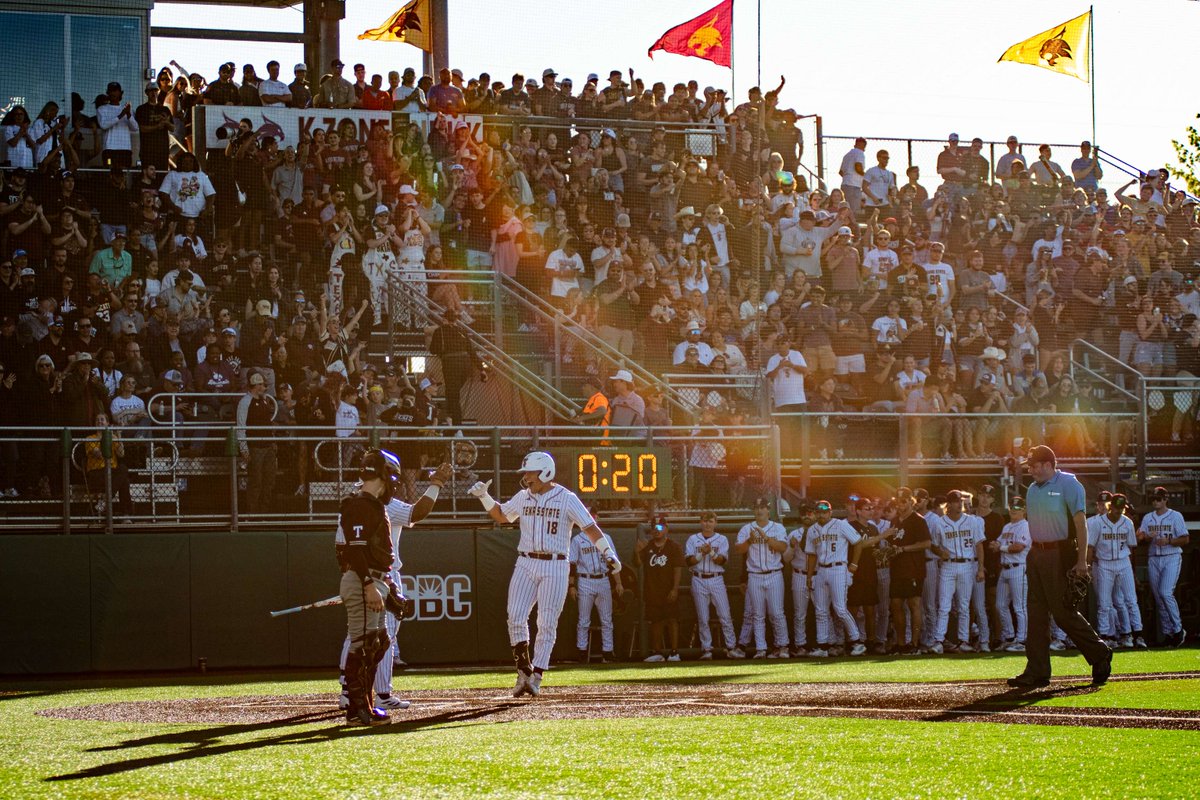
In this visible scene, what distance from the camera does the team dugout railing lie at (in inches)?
727

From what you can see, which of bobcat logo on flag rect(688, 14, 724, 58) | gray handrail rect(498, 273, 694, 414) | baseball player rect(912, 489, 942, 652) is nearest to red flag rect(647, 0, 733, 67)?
bobcat logo on flag rect(688, 14, 724, 58)

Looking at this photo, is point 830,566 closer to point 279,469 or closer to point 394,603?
point 279,469

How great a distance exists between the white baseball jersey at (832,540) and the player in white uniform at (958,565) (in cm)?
117

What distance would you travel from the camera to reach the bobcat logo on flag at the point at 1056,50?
30.3 meters

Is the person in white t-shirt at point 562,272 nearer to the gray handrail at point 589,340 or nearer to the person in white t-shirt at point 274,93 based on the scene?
the gray handrail at point 589,340

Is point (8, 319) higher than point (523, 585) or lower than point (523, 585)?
higher

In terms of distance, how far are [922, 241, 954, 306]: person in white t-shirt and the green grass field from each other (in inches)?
558

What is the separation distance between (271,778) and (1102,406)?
18.5 metres

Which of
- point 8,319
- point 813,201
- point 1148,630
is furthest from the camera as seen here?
point 813,201

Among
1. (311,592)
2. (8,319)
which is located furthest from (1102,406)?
(8,319)

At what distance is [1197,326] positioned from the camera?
85.4 feet

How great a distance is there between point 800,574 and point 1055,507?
815 cm

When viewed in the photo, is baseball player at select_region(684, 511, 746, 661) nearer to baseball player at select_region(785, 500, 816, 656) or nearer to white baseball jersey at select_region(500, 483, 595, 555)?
baseball player at select_region(785, 500, 816, 656)

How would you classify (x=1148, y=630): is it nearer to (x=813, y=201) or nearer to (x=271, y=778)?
(x=813, y=201)
